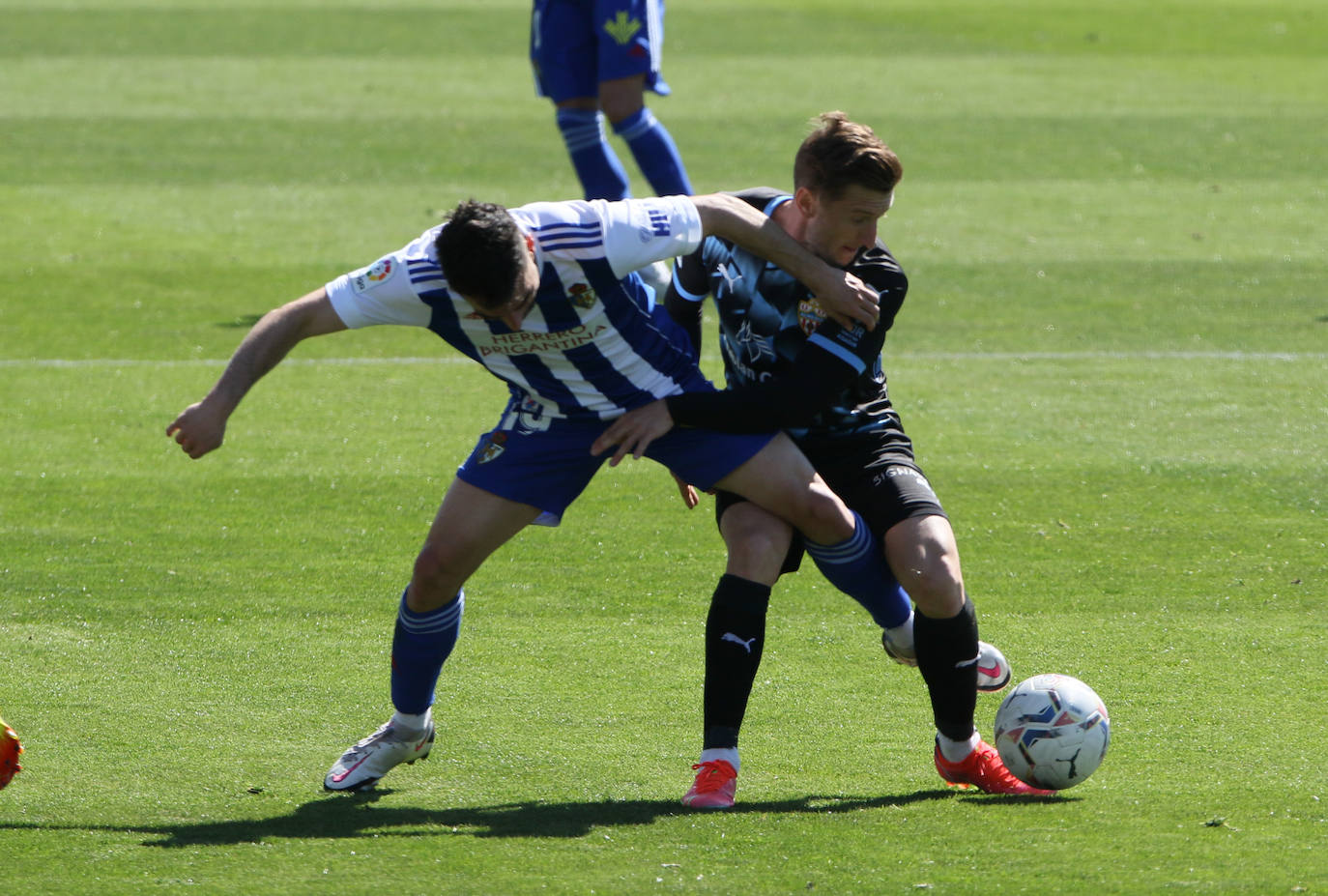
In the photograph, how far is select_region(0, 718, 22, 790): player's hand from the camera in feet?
13.0

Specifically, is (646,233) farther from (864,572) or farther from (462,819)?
(462,819)

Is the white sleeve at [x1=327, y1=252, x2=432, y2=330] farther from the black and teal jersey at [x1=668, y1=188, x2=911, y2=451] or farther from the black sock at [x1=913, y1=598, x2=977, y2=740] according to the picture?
the black sock at [x1=913, y1=598, x2=977, y2=740]

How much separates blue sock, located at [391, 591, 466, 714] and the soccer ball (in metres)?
1.34

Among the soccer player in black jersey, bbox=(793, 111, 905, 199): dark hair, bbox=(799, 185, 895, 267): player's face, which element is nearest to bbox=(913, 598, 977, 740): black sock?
the soccer player in black jersey

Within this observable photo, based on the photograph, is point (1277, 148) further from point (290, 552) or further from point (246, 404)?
point (290, 552)

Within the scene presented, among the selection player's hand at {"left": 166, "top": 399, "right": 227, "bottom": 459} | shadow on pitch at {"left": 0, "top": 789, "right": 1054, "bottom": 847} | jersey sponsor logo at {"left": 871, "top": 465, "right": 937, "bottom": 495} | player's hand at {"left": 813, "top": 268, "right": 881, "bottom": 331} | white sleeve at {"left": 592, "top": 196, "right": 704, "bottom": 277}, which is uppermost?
white sleeve at {"left": 592, "top": 196, "right": 704, "bottom": 277}

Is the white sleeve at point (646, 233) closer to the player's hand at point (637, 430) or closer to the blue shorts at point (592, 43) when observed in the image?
the player's hand at point (637, 430)

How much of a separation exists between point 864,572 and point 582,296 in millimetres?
995

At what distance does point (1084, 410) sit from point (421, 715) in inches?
166

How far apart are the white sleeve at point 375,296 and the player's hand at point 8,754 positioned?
120 cm

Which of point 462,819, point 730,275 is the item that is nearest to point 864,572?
point 730,275

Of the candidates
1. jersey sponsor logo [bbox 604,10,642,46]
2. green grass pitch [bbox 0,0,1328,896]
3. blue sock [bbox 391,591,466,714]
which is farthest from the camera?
jersey sponsor logo [bbox 604,10,642,46]

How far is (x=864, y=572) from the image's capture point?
14.1ft

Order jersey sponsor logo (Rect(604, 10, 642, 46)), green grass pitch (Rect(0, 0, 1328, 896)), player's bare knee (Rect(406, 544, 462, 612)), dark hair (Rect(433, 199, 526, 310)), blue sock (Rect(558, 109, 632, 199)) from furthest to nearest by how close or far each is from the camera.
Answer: blue sock (Rect(558, 109, 632, 199)), jersey sponsor logo (Rect(604, 10, 642, 46)), player's bare knee (Rect(406, 544, 462, 612)), green grass pitch (Rect(0, 0, 1328, 896)), dark hair (Rect(433, 199, 526, 310))
